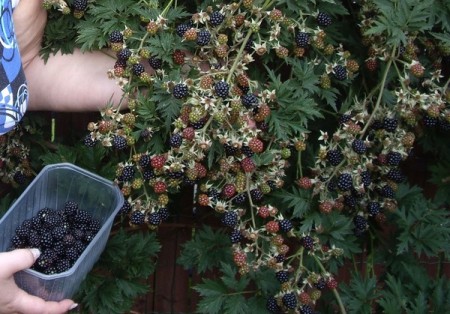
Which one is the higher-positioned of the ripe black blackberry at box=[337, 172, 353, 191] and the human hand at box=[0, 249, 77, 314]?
the ripe black blackberry at box=[337, 172, 353, 191]

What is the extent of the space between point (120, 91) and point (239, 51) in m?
0.32

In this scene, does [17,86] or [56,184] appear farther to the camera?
[56,184]

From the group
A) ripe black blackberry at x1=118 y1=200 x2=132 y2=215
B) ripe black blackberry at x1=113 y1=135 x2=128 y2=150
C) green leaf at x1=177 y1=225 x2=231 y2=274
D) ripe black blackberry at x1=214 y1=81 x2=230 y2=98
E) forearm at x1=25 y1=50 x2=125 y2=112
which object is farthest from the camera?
green leaf at x1=177 y1=225 x2=231 y2=274

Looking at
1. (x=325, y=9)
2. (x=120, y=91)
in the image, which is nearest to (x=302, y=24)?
(x=325, y=9)

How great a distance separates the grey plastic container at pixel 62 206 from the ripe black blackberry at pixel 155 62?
299mm

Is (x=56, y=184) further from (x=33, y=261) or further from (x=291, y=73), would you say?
(x=291, y=73)

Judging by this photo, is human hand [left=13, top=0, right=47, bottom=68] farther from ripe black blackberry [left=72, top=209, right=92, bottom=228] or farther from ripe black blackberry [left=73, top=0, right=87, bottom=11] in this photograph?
ripe black blackberry [left=72, top=209, right=92, bottom=228]

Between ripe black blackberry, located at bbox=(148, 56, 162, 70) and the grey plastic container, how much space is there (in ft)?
0.98

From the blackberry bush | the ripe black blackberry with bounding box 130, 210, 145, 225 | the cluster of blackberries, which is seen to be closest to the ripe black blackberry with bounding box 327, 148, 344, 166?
the blackberry bush

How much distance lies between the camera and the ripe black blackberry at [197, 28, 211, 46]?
1.29 m

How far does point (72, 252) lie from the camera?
4.81ft

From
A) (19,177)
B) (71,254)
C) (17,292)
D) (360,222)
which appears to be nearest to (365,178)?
(360,222)

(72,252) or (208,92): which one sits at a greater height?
(208,92)

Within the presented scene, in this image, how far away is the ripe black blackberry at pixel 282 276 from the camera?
144 cm
